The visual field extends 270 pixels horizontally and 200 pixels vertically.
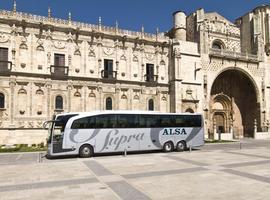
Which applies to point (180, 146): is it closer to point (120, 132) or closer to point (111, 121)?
point (120, 132)

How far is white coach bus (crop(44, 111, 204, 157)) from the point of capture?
19.3m

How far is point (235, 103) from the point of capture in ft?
140

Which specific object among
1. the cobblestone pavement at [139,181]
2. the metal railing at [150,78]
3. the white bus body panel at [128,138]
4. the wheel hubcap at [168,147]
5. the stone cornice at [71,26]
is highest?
the stone cornice at [71,26]

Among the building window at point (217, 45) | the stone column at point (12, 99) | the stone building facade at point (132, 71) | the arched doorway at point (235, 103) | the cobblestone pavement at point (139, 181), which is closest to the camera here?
the cobblestone pavement at point (139, 181)

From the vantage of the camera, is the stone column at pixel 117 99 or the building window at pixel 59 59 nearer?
the building window at pixel 59 59

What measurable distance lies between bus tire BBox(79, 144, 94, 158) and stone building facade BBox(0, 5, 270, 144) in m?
10.4

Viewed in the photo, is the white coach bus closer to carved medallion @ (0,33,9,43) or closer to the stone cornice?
carved medallion @ (0,33,9,43)

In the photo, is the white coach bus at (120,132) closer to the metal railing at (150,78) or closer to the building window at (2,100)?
the building window at (2,100)

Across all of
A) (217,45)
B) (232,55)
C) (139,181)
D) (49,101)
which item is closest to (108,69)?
(49,101)

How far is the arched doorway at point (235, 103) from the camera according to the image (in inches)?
1622

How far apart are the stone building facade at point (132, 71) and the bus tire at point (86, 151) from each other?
10359mm

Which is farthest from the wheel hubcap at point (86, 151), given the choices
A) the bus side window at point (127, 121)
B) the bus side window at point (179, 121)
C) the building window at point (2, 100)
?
the building window at point (2, 100)

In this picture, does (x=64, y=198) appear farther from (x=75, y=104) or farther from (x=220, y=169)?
(x=75, y=104)

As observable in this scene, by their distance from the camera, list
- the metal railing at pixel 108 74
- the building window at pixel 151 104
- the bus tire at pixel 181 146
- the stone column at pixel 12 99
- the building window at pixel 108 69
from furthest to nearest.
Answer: the building window at pixel 151 104, the building window at pixel 108 69, the metal railing at pixel 108 74, the stone column at pixel 12 99, the bus tire at pixel 181 146
